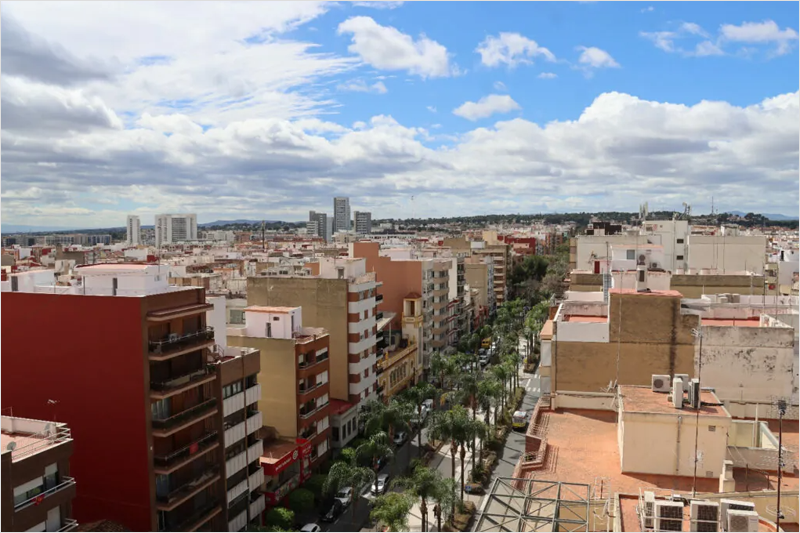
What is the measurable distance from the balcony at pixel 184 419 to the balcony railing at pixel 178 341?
2.82m

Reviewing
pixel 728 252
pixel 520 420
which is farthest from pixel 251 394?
pixel 728 252

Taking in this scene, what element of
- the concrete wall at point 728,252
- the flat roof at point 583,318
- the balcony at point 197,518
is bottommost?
the balcony at point 197,518

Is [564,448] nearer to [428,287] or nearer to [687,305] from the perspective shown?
[687,305]

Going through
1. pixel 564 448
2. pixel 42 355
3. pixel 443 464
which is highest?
pixel 42 355

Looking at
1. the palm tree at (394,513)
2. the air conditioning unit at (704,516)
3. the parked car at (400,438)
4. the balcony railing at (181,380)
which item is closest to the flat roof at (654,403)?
the air conditioning unit at (704,516)

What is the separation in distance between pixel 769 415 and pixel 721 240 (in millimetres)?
49367

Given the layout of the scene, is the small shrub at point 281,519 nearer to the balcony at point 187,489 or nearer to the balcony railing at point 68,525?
the balcony at point 187,489

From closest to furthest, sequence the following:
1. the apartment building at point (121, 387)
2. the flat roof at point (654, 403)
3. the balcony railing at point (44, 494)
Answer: the balcony railing at point (44, 494)
the flat roof at point (654, 403)
the apartment building at point (121, 387)

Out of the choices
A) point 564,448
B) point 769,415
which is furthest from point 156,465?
point 769,415

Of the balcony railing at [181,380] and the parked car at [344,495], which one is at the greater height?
the balcony railing at [181,380]

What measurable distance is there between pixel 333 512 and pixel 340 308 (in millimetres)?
16015

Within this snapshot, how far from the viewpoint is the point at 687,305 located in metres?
36.0

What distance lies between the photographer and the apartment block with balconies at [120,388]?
26.1m

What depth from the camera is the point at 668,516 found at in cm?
1622
